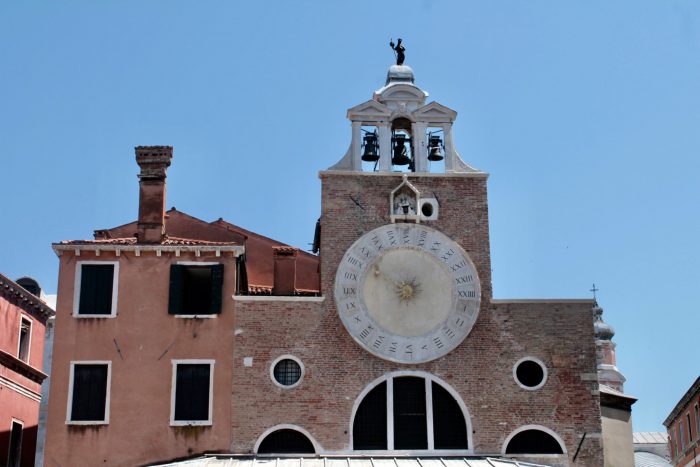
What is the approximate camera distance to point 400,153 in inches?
1289

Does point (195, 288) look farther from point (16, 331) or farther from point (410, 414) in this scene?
point (16, 331)

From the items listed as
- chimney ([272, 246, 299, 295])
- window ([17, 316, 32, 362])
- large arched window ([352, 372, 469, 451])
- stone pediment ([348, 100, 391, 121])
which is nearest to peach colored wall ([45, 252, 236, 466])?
chimney ([272, 246, 299, 295])

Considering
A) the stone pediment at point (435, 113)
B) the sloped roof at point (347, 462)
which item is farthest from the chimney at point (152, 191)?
the stone pediment at point (435, 113)

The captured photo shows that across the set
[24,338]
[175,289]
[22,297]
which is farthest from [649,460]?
[175,289]

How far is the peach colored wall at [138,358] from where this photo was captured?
2864 centimetres

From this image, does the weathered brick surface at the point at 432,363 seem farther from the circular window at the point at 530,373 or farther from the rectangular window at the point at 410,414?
the rectangular window at the point at 410,414

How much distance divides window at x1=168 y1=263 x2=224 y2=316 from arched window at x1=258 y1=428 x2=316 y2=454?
357cm

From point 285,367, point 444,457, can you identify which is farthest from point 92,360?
point 444,457

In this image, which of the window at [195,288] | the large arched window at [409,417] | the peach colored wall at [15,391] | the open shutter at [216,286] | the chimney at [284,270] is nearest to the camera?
the large arched window at [409,417]

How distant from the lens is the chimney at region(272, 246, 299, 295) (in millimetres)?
33031

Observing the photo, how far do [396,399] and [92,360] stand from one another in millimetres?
7941

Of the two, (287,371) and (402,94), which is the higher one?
(402,94)

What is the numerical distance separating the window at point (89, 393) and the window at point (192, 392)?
1.72 meters

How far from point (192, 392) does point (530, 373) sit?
8959 mm
